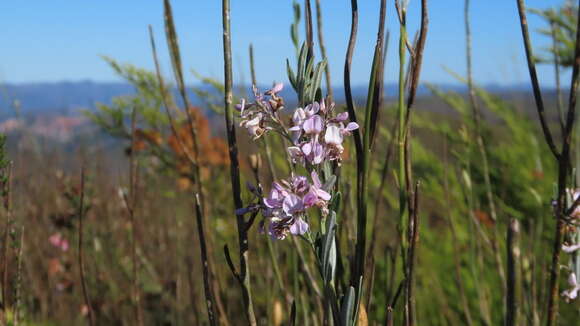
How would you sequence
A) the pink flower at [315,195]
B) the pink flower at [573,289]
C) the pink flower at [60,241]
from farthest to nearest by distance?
1. the pink flower at [60,241]
2. the pink flower at [573,289]
3. the pink flower at [315,195]

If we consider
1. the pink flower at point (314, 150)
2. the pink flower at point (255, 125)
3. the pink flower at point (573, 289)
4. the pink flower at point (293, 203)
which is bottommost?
the pink flower at point (573, 289)

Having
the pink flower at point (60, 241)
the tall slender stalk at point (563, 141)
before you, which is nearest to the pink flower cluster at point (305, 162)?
the tall slender stalk at point (563, 141)

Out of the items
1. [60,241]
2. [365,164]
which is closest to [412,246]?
[365,164]

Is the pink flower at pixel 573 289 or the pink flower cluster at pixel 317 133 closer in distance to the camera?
the pink flower cluster at pixel 317 133

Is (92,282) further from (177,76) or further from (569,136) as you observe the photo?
(569,136)

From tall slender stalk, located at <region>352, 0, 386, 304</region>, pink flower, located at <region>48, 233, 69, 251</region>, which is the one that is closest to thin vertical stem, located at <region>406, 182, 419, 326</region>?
tall slender stalk, located at <region>352, 0, 386, 304</region>

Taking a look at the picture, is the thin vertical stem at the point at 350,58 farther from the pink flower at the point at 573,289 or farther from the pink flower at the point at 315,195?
the pink flower at the point at 573,289

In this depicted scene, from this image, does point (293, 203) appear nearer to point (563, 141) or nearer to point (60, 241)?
point (563, 141)
